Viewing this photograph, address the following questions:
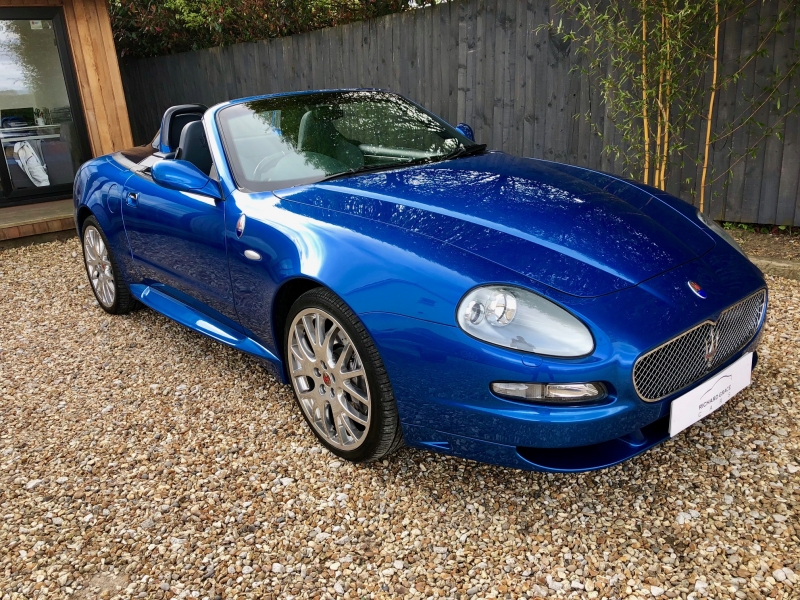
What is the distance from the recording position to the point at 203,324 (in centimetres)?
340

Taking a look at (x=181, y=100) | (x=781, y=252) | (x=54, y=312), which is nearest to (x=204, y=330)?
(x=54, y=312)

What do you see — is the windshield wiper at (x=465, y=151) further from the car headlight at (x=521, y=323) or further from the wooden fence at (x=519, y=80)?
the wooden fence at (x=519, y=80)

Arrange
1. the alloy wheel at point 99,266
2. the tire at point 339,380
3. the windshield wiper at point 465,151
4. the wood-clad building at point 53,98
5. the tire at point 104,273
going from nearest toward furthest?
1. the tire at point 339,380
2. the windshield wiper at point 465,151
3. the tire at point 104,273
4. the alloy wheel at point 99,266
5. the wood-clad building at point 53,98

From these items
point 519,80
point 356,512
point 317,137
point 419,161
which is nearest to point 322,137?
point 317,137

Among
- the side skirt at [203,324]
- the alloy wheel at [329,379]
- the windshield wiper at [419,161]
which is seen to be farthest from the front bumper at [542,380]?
the windshield wiper at [419,161]

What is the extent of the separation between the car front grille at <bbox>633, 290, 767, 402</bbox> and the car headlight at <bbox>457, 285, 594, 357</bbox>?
0.70 ft

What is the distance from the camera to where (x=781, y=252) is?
4.87 meters

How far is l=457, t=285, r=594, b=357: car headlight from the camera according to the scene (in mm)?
1955

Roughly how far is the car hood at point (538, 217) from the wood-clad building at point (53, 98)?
6.33 metres

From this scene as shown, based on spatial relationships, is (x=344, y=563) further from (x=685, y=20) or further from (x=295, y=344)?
(x=685, y=20)

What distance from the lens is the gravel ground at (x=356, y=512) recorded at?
6.57 feet

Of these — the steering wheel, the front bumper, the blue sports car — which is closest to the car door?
the blue sports car

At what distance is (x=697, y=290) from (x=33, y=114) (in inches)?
338

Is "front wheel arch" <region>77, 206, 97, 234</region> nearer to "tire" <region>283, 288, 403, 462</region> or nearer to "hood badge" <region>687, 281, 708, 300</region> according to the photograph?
"tire" <region>283, 288, 403, 462</region>
